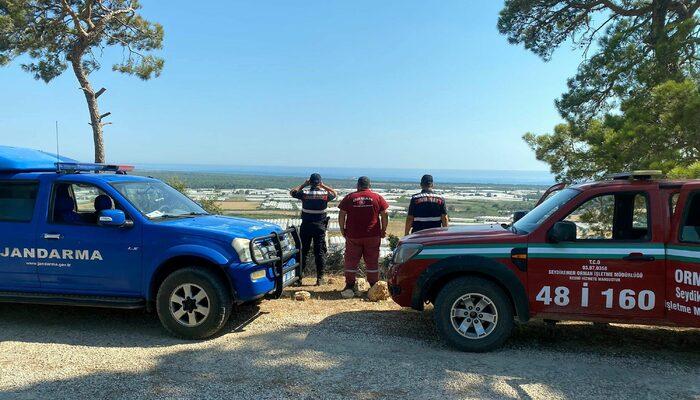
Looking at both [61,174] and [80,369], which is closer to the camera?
[80,369]

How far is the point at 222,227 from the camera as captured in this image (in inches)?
240

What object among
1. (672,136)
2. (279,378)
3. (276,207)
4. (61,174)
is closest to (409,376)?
(279,378)

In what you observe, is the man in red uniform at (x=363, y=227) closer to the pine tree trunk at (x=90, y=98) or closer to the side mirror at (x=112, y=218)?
the side mirror at (x=112, y=218)

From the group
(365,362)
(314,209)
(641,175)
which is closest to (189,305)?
(365,362)

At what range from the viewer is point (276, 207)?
1545 cm

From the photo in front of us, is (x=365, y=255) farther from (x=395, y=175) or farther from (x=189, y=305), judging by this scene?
(x=395, y=175)

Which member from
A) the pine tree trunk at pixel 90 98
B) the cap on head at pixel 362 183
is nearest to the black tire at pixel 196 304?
the cap on head at pixel 362 183

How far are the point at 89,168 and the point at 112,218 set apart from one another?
1.37 m

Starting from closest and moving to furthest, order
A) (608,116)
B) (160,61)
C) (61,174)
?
1. (61,174)
2. (608,116)
3. (160,61)

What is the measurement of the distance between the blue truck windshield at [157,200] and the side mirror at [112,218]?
28 centimetres

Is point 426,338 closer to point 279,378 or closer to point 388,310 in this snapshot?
point 388,310

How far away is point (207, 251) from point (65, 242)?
1723 mm

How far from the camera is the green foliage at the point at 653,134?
8383mm

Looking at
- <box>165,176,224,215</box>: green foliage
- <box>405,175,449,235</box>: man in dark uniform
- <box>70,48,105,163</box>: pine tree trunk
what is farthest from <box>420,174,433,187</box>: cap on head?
<box>70,48,105,163</box>: pine tree trunk
